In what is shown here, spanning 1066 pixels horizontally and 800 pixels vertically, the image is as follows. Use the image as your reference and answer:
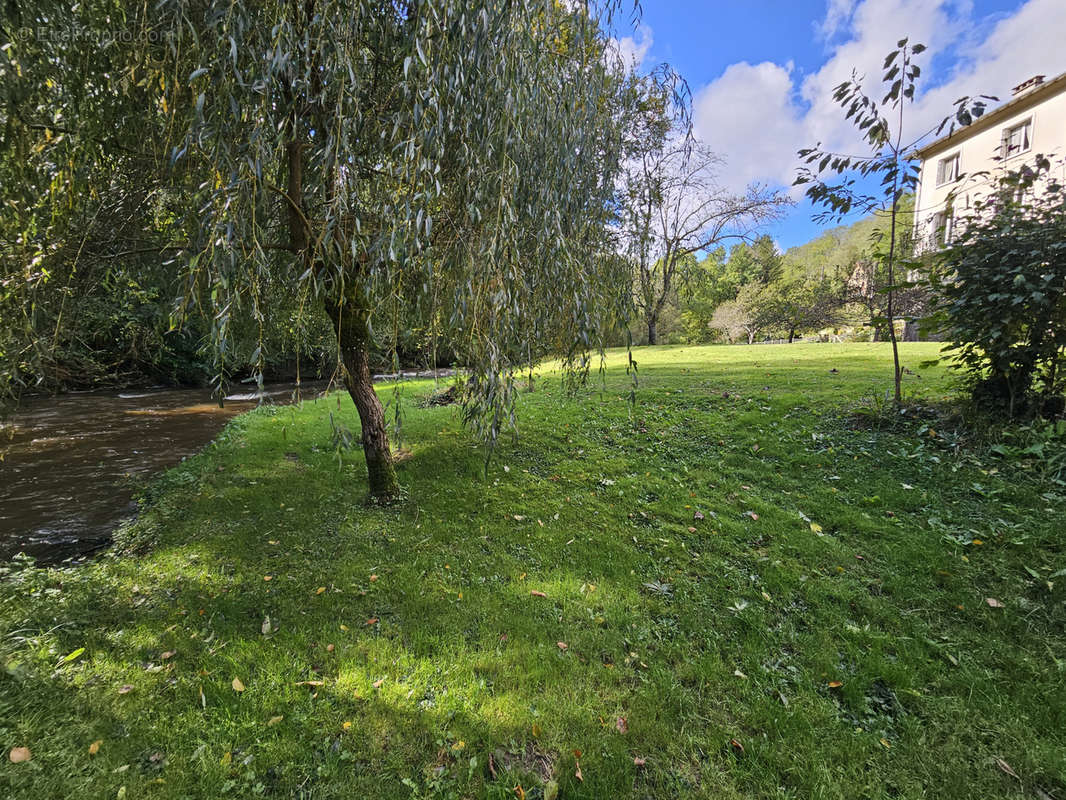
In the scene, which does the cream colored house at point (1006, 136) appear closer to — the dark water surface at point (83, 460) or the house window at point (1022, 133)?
the house window at point (1022, 133)

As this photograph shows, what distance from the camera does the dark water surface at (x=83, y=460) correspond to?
14.0ft

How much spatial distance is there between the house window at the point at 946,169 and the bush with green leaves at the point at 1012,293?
20766mm

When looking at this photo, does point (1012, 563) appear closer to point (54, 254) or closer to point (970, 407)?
point (970, 407)

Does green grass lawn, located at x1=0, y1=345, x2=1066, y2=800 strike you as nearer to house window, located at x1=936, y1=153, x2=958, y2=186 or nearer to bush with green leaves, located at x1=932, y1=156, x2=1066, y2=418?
bush with green leaves, located at x1=932, y1=156, x2=1066, y2=418

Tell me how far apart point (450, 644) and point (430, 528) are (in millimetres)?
1450

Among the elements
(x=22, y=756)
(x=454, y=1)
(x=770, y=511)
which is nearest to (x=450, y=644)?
(x=22, y=756)

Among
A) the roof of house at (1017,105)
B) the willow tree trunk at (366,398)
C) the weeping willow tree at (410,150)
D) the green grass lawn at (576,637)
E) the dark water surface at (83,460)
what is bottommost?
the green grass lawn at (576,637)

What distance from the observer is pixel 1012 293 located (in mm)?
3855

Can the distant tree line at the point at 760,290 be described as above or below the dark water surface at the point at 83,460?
above

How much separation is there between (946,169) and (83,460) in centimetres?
3008

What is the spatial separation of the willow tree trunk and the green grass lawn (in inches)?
11.3

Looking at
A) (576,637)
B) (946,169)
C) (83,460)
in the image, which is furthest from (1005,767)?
(946,169)

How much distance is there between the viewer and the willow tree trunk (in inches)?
155

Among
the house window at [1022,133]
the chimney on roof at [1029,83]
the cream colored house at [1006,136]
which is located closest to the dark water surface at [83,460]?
the chimney on roof at [1029,83]
